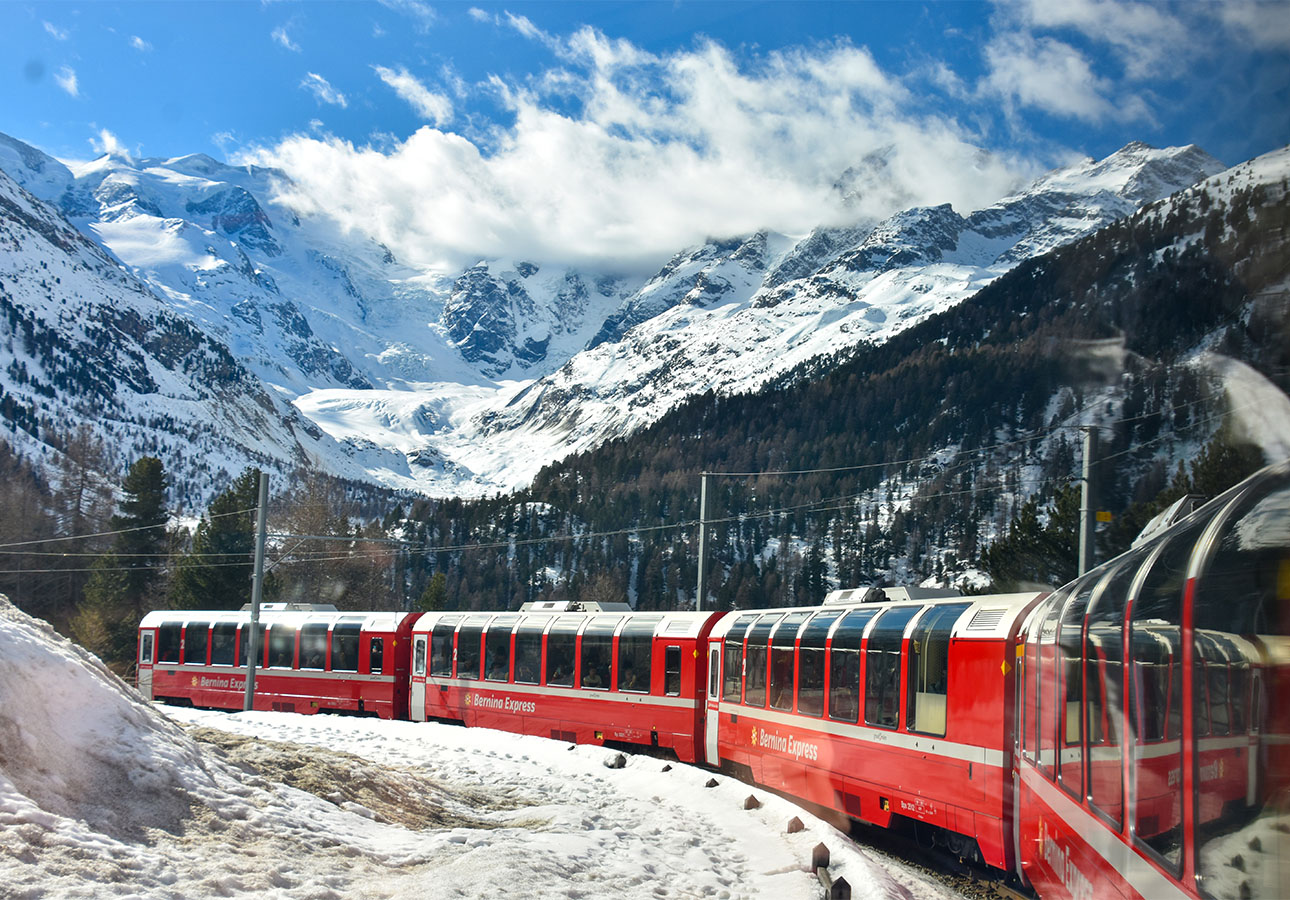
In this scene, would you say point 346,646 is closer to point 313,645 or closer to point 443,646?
point 313,645

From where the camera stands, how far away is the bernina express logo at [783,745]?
632 inches

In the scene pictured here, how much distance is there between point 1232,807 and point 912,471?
375 feet

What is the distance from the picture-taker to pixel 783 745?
17.2 metres

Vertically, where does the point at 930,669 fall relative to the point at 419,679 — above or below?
above

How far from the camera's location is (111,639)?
6256 cm

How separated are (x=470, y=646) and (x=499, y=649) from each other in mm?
1392

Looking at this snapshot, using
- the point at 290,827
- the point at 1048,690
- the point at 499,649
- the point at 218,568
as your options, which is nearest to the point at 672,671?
the point at 499,649

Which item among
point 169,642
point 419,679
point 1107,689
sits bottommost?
point 419,679

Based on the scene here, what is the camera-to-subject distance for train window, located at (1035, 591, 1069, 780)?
26.8 ft

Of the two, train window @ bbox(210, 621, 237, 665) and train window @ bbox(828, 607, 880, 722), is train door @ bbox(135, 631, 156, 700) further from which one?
train window @ bbox(828, 607, 880, 722)

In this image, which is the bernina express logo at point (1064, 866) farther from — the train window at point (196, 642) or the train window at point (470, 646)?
the train window at point (196, 642)

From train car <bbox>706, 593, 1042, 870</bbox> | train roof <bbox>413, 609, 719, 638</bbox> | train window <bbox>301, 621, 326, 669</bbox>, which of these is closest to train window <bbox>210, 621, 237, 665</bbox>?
train window <bbox>301, 621, 326, 669</bbox>

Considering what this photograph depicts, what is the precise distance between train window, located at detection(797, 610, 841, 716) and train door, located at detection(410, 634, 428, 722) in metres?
15.6

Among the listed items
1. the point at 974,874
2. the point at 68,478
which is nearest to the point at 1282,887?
the point at 974,874
